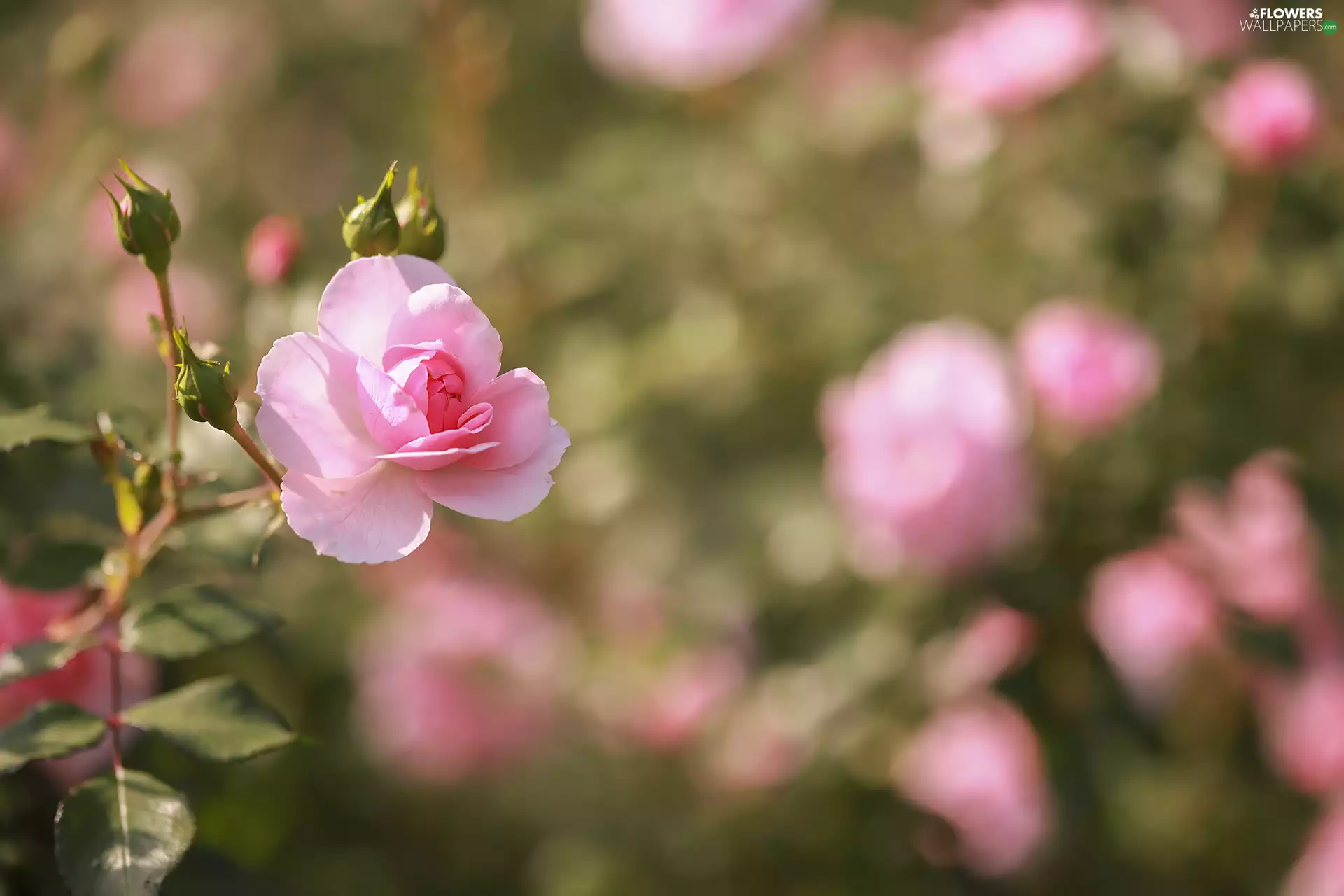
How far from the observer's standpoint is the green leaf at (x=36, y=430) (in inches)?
19.2

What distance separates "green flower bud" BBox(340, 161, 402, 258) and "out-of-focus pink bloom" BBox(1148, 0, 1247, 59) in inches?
38.1

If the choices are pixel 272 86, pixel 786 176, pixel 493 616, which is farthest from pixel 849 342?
pixel 272 86

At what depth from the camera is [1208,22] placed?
1.48m

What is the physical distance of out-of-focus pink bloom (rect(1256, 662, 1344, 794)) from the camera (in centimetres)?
129

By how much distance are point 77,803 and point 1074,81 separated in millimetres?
1001

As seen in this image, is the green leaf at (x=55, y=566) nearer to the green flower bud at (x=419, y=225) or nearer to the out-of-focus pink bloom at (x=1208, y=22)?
the green flower bud at (x=419, y=225)

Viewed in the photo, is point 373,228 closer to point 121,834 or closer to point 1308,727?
point 121,834

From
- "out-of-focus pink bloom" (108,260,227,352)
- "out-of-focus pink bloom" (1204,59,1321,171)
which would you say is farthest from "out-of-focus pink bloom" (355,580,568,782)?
"out-of-focus pink bloom" (1204,59,1321,171)

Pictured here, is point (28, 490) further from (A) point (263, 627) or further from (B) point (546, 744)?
(B) point (546, 744)

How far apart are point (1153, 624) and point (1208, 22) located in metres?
0.85

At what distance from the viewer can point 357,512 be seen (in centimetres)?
43

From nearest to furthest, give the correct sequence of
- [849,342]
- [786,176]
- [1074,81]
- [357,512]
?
1. [357,512]
2. [1074,81]
3. [849,342]
4. [786,176]

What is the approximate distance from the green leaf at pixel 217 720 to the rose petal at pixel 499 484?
0.14 m

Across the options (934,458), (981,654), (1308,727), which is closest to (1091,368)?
(934,458)
